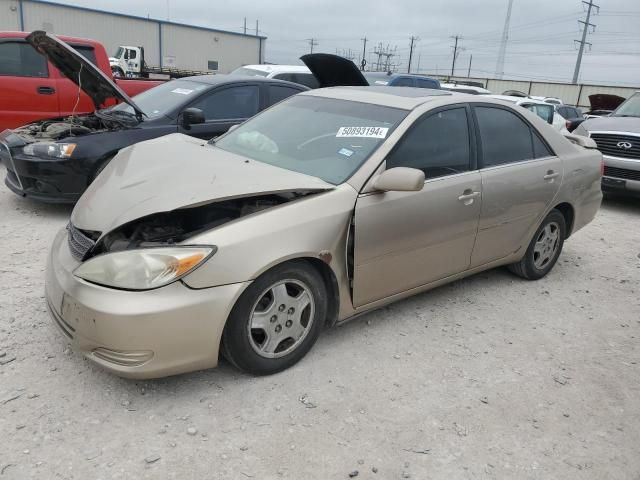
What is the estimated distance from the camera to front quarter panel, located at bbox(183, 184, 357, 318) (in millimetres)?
2578

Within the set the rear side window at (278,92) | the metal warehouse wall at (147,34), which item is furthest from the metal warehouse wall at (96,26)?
the rear side window at (278,92)

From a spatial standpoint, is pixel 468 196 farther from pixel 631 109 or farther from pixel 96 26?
pixel 96 26

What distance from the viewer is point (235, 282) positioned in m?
2.60

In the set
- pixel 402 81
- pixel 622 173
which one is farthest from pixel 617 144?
pixel 402 81

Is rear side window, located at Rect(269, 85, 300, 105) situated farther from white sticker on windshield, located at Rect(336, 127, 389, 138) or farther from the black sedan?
white sticker on windshield, located at Rect(336, 127, 389, 138)

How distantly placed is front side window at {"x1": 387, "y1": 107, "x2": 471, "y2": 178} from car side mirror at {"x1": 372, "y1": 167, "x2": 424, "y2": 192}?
210 millimetres

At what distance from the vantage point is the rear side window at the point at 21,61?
23.9 feet

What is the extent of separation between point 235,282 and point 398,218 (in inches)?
45.8

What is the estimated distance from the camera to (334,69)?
5508mm

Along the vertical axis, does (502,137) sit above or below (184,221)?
above

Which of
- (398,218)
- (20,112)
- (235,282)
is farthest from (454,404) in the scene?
(20,112)

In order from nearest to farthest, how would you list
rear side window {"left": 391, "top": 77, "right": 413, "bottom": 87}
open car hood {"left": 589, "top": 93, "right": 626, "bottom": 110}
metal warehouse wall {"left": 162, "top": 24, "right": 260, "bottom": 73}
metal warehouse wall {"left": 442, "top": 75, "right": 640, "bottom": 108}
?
rear side window {"left": 391, "top": 77, "right": 413, "bottom": 87} < open car hood {"left": 589, "top": 93, "right": 626, "bottom": 110} < metal warehouse wall {"left": 442, "top": 75, "right": 640, "bottom": 108} < metal warehouse wall {"left": 162, "top": 24, "right": 260, "bottom": 73}

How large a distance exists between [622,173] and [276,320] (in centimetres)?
683

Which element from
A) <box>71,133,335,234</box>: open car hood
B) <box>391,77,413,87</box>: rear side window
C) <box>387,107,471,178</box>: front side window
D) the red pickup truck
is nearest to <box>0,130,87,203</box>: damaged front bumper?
<box>71,133,335,234</box>: open car hood
